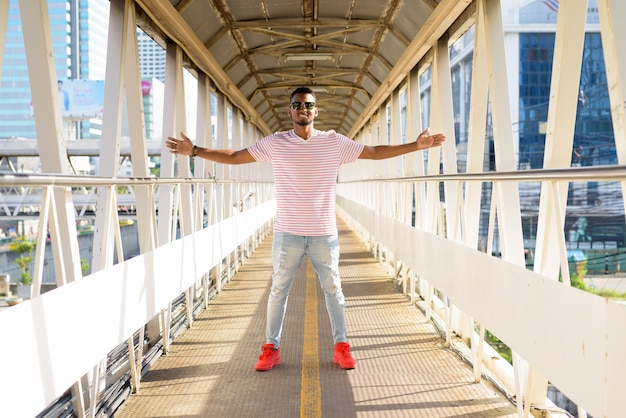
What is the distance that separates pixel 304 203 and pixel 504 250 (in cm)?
149

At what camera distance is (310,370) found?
16.9ft

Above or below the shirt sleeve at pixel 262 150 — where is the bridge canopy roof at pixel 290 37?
above

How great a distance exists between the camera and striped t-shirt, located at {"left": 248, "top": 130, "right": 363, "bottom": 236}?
4.88 m

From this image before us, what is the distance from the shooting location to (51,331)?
280cm

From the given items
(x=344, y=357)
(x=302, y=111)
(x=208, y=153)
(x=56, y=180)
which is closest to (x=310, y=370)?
(x=344, y=357)

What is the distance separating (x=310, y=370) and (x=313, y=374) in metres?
0.11

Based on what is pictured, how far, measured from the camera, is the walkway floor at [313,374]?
4355 mm

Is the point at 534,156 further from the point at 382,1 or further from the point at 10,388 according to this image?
the point at 10,388

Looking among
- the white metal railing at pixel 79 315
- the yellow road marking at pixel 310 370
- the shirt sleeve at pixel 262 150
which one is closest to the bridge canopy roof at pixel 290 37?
the shirt sleeve at pixel 262 150

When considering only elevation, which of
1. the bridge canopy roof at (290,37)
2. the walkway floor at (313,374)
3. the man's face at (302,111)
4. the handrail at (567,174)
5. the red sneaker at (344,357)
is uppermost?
the bridge canopy roof at (290,37)

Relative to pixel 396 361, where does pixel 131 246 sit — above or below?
below

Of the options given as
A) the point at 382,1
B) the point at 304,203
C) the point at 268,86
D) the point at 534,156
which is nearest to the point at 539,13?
the point at 534,156

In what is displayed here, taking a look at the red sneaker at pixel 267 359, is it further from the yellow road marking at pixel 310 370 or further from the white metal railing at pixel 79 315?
the white metal railing at pixel 79 315

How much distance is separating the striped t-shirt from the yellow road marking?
1.09 metres
